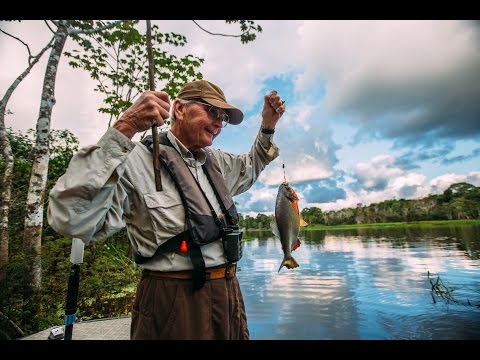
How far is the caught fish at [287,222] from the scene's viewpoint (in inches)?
119

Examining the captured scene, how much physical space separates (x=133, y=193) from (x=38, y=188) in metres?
5.69

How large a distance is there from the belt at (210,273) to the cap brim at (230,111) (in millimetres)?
1183

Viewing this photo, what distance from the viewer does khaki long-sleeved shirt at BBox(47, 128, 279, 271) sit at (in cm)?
137

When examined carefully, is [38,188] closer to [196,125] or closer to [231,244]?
[196,125]

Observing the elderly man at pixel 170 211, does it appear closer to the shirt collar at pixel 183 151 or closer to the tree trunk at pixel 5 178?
the shirt collar at pixel 183 151

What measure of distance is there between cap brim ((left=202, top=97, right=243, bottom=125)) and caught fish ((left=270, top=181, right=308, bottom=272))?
2.98 ft

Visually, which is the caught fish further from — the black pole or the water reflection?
the water reflection

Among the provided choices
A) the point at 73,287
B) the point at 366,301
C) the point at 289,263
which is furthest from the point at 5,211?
the point at 366,301

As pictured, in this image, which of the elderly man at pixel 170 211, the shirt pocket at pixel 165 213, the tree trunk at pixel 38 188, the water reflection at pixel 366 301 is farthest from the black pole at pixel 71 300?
the water reflection at pixel 366 301

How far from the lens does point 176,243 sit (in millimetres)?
1843

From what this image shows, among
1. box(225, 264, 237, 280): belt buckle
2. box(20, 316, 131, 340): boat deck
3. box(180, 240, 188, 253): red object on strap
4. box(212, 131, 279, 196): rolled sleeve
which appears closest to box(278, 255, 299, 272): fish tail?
box(212, 131, 279, 196): rolled sleeve
